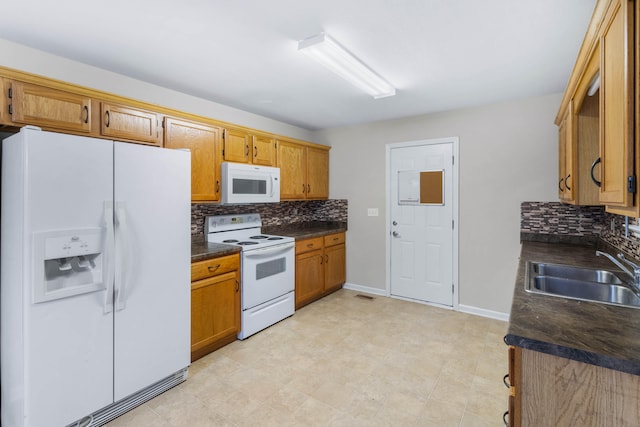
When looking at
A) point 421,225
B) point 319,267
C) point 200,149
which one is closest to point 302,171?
point 319,267

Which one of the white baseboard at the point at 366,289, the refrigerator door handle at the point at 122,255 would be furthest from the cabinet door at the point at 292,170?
the refrigerator door handle at the point at 122,255

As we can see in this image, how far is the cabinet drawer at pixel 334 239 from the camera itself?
4137mm

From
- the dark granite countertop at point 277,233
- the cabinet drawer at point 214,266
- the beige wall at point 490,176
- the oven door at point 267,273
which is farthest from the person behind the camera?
the beige wall at point 490,176

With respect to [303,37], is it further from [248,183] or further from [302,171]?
[302,171]

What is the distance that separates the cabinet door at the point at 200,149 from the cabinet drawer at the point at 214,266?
23.7 inches

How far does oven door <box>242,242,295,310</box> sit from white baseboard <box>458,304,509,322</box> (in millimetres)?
2002

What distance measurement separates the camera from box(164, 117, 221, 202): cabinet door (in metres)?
2.69

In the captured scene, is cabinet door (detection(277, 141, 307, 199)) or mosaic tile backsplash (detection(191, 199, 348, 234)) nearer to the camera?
mosaic tile backsplash (detection(191, 199, 348, 234))

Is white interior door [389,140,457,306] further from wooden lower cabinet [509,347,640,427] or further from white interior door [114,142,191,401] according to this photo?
wooden lower cabinet [509,347,640,427]

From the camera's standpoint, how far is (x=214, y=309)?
8.64 ft

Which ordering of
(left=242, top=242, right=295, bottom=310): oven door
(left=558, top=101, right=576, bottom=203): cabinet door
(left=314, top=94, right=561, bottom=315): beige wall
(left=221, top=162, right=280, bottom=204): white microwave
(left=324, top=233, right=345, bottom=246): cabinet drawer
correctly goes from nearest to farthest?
1. (left=558, top=101, right=576, bottom=203): cabinet door
2. (left=242, top=242, right=295, bottom=310): oven door
3. (left=221, top=162, right=280, bottom=204): white microwave
4. (left=314, top=94, right=561, bottom=315): beige wall
5. (left=324, top=233, right=345, bottom=246): cabinet drawer

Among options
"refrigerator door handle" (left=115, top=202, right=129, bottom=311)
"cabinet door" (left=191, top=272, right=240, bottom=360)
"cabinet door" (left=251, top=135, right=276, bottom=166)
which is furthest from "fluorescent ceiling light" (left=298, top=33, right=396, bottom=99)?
"cabinet door" (left=191, top=272, right=240, bottom=360)

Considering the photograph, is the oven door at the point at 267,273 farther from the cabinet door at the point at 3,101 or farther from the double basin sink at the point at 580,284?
the double basin sink at the point at 580,284

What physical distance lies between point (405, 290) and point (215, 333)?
8.03 ft
